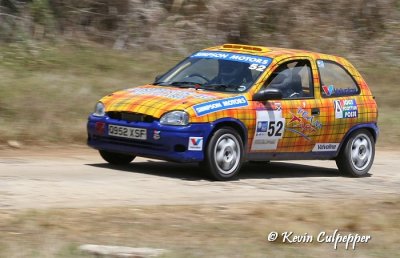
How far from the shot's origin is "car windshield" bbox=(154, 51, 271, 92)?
1165 cm

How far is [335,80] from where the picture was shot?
12.7 meters

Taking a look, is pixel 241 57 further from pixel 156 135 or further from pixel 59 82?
pixel 59 82

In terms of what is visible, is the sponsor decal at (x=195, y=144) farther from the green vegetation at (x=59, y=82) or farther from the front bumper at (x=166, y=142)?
the green vegetation at (x=59, y=82)

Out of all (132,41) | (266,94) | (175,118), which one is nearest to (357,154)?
(266,94)

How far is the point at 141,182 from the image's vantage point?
10.8m

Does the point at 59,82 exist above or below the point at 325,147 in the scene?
above

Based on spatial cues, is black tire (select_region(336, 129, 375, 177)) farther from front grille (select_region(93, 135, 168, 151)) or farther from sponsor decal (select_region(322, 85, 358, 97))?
front grille (select_region(93, 135, 168, 151))

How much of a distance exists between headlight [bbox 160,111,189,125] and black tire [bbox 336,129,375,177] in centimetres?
297

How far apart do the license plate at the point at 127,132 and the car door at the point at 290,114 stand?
147 centimetres

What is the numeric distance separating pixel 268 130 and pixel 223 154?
77cm

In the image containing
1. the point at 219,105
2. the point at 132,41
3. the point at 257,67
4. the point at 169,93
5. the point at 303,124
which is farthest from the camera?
the point at 132,41

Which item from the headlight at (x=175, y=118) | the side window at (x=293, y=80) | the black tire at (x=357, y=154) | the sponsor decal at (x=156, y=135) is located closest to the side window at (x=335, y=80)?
the side window at (x=293, y=80)

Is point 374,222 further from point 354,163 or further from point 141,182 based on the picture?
point 354,163

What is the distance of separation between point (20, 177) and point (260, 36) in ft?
40.2
